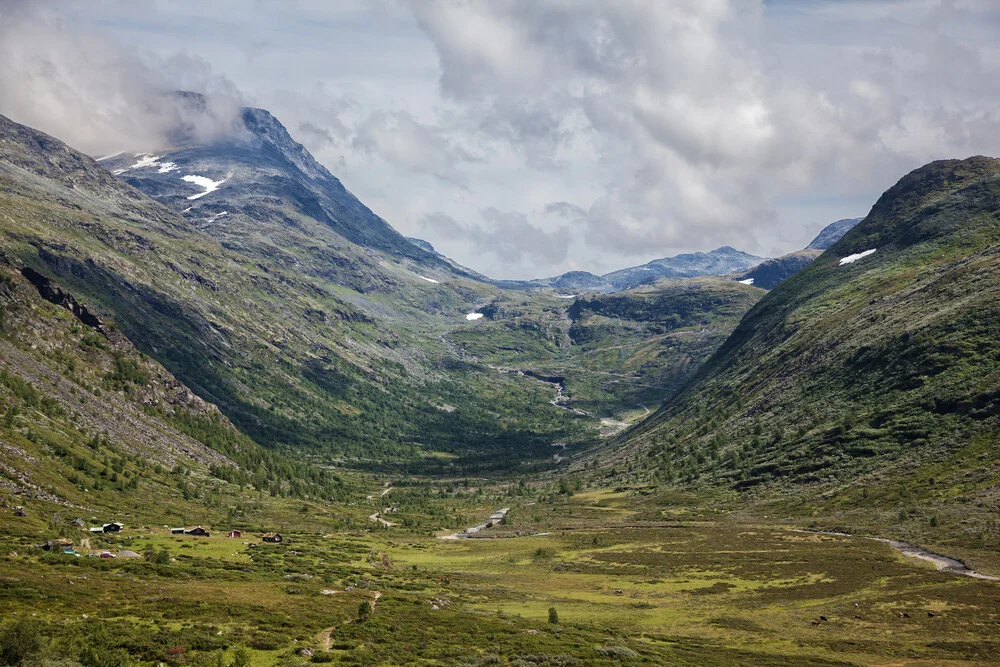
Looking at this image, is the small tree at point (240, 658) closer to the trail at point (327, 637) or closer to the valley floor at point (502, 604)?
the valley floor at point (502, 604)

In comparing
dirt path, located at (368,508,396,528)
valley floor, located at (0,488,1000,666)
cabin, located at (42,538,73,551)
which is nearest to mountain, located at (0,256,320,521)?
valley floor, located at (0,488,1000,666)

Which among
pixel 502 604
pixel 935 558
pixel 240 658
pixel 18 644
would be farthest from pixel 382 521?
pixel 18 644

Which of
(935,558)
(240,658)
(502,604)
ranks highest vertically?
(935,558)

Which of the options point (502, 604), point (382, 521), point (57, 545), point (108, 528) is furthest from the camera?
point (382, 521)

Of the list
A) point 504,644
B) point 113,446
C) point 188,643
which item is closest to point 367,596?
point 504,644

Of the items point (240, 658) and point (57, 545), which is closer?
point (240, 658)

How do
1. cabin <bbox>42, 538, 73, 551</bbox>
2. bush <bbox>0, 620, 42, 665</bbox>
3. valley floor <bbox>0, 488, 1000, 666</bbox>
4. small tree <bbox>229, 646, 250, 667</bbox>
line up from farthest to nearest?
cabin <bbox>42, 538, 73, 551</bbox> < valley floor <bbox>0, 488, 1000, 666</bbox> < small tree <bbox>229, 646, 250, 667</bbox> < bush <bbox>0, 620, 42, 665</bbox>

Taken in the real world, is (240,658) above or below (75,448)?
below

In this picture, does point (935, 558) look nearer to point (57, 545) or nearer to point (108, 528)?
point (57, 545)

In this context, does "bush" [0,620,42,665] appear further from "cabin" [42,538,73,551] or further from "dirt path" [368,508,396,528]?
"dirt path" [368,508,396,528]
